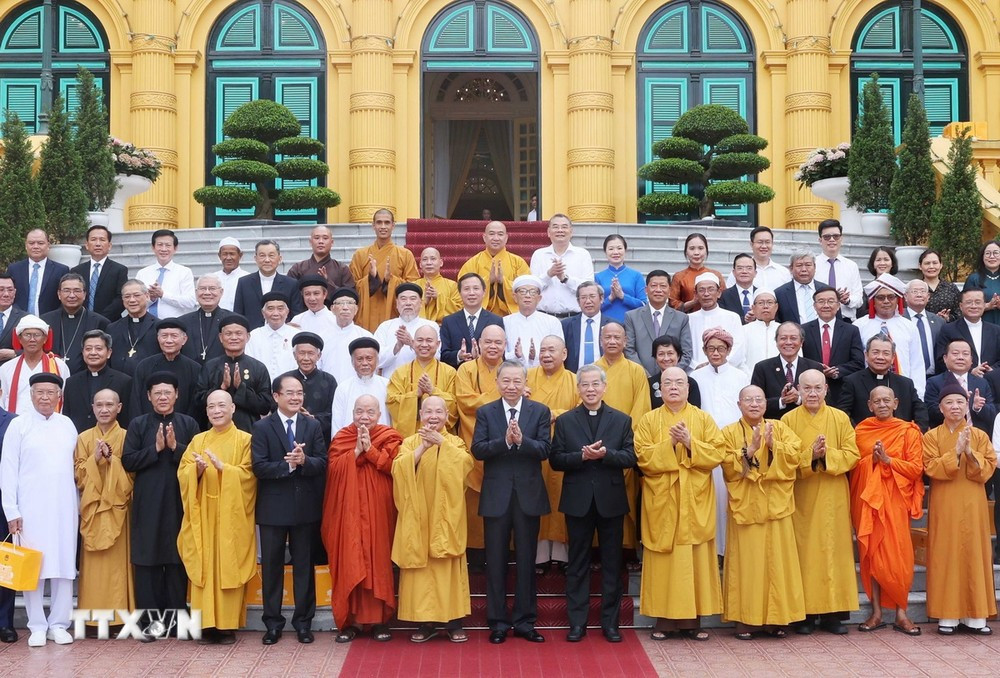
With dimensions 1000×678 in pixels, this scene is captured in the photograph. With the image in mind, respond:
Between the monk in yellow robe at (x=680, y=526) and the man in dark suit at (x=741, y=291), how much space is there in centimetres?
225

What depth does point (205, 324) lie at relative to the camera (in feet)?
33.3

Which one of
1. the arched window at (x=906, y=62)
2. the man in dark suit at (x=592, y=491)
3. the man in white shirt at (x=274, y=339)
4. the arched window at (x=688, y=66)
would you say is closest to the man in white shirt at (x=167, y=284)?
the man in white shirt at (x=274, y=339)

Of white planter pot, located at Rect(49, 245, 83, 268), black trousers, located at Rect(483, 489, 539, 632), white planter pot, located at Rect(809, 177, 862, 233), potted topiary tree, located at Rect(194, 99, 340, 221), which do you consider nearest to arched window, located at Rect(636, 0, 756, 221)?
white planter pot, located at Rect(809, 177, 862, 233)

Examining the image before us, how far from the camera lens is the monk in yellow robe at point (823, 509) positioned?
8.80 metres

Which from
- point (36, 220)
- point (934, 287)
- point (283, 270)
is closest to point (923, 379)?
point (934, 287)

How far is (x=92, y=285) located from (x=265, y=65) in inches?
343

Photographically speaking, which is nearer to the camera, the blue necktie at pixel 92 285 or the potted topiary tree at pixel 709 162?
the blue necktie at pixel 92 285

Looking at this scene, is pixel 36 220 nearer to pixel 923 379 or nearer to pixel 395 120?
pixel 395 120

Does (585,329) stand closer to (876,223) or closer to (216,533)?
(216,533)

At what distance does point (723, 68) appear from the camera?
1927cm

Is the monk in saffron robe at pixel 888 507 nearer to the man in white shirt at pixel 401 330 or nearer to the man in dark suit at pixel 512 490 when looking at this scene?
the man in dark suit at pixel 512 490

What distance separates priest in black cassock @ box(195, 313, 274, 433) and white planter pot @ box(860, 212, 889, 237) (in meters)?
8.32

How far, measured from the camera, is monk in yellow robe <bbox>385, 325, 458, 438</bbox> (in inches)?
365

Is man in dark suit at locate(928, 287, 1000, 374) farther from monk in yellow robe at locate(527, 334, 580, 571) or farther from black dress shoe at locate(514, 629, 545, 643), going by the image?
black dress shoe at locate(514, 629, 545, 643)
